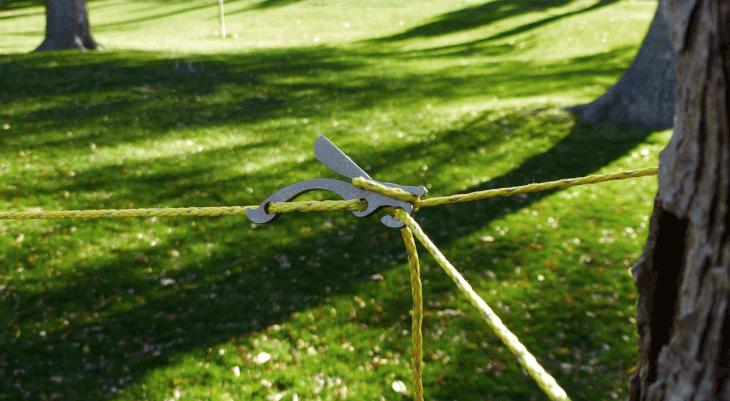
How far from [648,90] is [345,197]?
8.41 m

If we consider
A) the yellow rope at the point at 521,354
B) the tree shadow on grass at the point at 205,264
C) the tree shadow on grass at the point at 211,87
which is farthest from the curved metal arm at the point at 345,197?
the tree shadow on grass at the point at 211,87

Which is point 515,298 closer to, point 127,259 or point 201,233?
point 201,233

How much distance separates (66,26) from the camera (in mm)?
13484

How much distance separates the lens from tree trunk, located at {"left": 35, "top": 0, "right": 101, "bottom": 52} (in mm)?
13203

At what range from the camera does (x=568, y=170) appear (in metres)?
7.52

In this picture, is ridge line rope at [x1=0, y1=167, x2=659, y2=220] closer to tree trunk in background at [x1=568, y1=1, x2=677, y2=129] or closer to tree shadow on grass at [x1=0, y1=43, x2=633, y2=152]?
tree shadow on grass at [x1=0, y1=43, x2=633, y2=152]

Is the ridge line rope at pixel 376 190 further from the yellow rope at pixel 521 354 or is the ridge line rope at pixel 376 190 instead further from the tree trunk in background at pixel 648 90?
the tree trunk in background at pixel 648 90

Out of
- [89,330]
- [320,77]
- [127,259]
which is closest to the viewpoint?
[89,330]

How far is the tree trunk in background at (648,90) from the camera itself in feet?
27.6

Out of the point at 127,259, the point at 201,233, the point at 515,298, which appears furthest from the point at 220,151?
the point at 515,298

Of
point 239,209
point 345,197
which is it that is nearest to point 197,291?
point 239,209

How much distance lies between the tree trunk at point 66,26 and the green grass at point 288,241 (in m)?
1.14

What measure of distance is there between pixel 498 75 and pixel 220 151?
8781 mm

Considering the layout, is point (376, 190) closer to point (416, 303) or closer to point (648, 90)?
point (416, 303)
